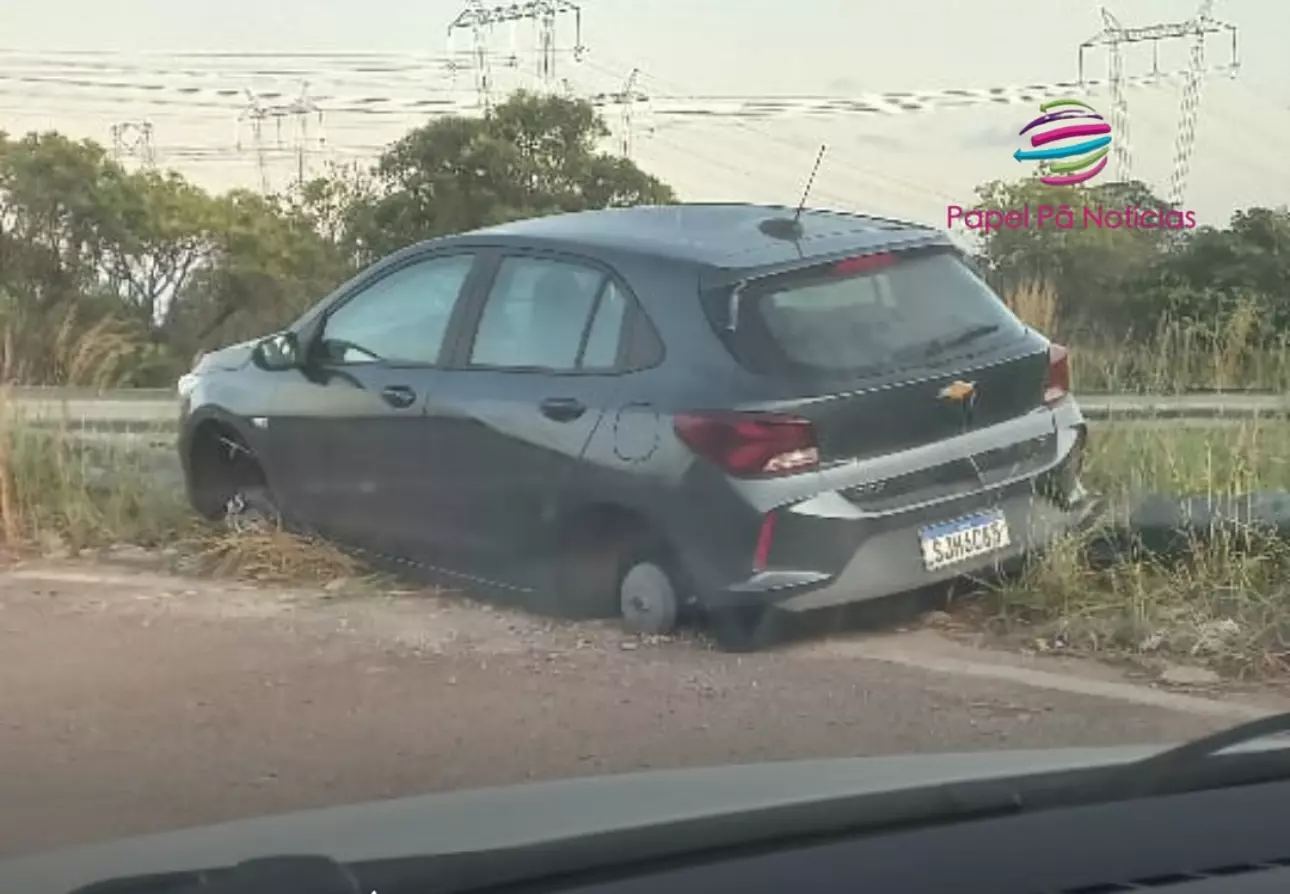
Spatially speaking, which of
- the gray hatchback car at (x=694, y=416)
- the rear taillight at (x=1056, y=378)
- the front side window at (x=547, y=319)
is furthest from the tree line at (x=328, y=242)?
the front side window at (x=547, y=319)

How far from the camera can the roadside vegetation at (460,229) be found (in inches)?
301

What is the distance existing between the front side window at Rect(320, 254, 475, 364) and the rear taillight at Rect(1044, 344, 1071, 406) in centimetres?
225

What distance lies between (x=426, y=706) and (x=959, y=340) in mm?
2411

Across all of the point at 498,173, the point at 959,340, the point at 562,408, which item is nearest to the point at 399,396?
the point at 562,408

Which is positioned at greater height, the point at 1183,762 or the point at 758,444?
the point at 1183,762

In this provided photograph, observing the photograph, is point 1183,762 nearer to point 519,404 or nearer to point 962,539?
point 962,539

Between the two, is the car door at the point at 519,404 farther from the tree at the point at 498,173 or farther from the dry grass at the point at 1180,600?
the tree at the point at 498,173

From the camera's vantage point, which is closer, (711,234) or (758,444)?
(758,444)

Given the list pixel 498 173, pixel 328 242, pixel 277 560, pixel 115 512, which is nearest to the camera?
pixel 277 560

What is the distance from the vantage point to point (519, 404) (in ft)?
25.5

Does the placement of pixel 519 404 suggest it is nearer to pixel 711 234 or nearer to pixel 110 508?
pixel 711 234

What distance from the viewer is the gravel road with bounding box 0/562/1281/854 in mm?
5797

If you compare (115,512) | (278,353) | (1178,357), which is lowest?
(115,512)

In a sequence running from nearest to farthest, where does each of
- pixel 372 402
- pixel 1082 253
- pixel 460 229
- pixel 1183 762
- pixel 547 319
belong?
pixel 1183 762 → pixel 547 319 → pixel 372 402 → pixel 460 229 → pixel 1082 253
